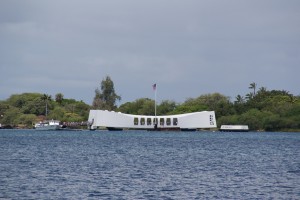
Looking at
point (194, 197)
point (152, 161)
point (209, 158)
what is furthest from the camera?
point (209, 158)

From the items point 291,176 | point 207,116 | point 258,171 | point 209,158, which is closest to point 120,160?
point 209,158

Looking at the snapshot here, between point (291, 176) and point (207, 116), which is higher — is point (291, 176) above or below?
below

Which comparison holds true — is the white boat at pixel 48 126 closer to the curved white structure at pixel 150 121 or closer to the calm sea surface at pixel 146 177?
the curved white structure at pixel 150 121

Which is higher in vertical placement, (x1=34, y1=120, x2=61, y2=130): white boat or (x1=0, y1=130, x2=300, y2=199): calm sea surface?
(x1=34, y1=120, x2=61, y2=130): white boat

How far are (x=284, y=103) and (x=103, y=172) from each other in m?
149

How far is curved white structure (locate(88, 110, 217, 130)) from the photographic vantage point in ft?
628

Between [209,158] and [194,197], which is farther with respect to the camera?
[209,158]

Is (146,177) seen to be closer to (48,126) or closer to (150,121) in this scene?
(48,126)

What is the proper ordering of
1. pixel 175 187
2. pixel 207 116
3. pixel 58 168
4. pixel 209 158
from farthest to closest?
pixel 207 116 → pixel 209 158 → pixel 58 168 → pixel 175 187

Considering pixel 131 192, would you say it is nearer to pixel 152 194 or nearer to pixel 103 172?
pixel 152 194

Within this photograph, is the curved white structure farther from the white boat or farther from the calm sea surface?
the calm sea surface

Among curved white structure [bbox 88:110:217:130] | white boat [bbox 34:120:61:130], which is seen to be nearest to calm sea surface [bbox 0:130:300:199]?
curved white structure [bbox 88:110:217:130]

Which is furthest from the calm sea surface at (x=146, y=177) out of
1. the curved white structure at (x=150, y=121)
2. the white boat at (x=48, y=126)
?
the white boat at (x=48, y=126)

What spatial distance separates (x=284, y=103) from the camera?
197 meters
